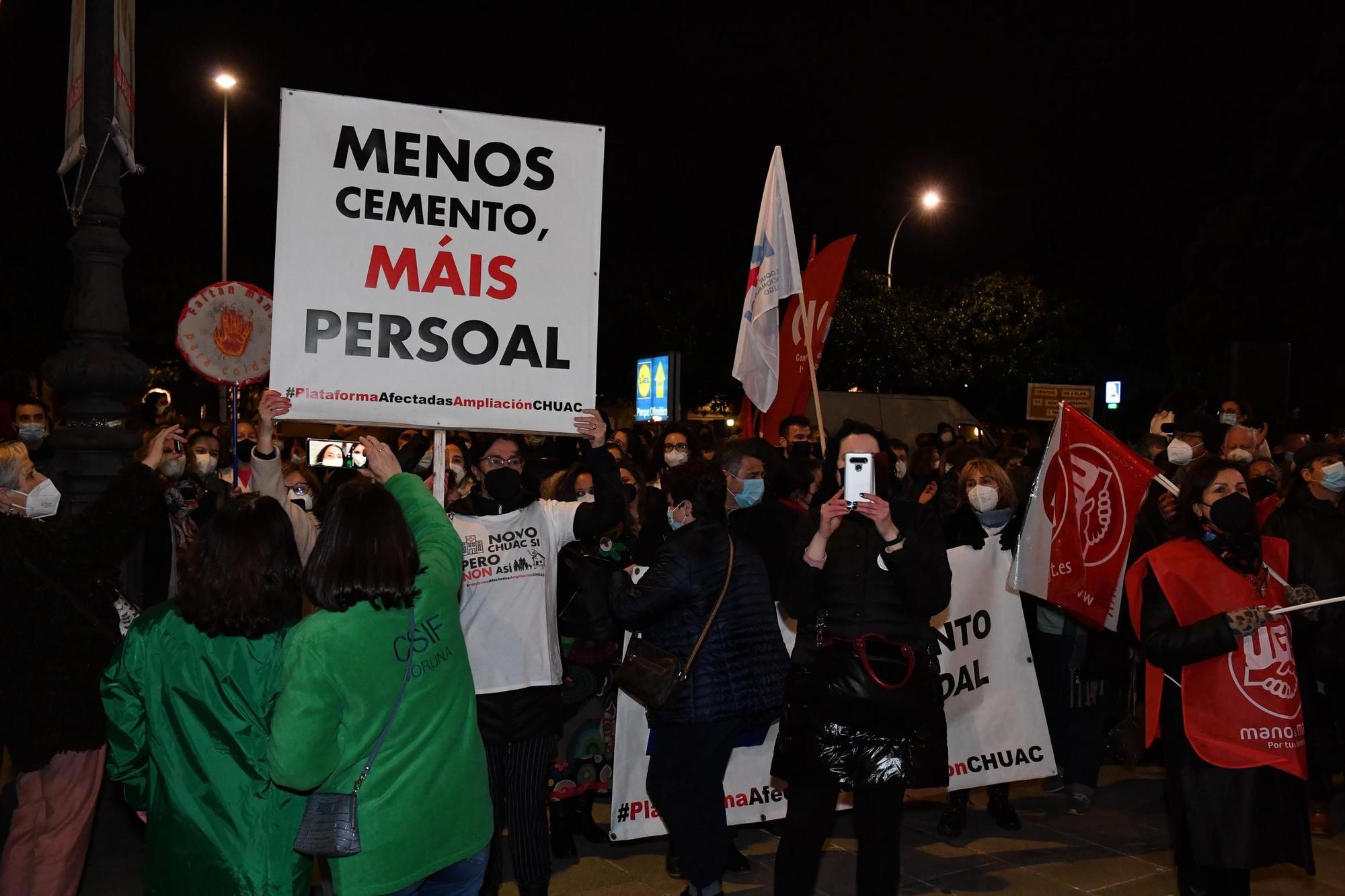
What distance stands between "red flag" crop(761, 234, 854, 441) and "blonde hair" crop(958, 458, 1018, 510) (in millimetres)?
3035

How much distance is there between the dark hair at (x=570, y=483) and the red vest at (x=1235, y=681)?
313 centimetres

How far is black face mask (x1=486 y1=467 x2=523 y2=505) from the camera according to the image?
196 inches

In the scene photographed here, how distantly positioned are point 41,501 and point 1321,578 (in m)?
5.80

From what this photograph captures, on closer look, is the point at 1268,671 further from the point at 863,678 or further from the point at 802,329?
the point at 802,329

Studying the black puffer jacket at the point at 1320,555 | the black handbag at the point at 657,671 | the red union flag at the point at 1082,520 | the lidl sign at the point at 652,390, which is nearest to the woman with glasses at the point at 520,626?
the black handbag at the point at 657,671

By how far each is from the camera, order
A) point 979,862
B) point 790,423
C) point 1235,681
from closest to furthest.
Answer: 1. point 1235,681
2. point 979,862
3. point 790,423

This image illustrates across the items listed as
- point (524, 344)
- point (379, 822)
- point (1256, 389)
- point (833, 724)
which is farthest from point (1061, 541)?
point (1256, 389)

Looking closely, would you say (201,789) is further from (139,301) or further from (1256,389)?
(139,301)

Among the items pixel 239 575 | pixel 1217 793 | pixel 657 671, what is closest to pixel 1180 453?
pixel 1217 793

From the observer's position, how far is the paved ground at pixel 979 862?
5.64 m

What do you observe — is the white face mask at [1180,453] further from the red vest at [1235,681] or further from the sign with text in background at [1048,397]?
the sign with text in background at [1048,397]

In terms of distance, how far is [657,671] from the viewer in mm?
4891

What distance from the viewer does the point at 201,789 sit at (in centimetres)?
322

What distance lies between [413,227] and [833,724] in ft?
8.04
